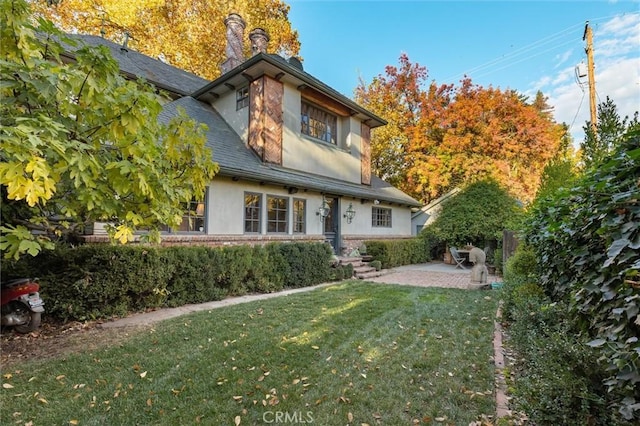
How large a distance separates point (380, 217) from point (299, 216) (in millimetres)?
5771

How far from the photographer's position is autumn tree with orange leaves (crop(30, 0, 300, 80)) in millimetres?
16656

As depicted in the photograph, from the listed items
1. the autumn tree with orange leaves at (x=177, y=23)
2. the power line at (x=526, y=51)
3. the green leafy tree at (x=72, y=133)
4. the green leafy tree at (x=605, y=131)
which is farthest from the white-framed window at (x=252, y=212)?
the autumn tree with orange leaves at (x=177, y=23)

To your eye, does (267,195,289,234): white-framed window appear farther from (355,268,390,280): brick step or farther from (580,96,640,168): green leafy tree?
(580,96,640,168): green leafy tree

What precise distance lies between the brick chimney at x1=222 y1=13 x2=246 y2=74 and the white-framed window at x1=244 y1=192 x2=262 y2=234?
27.3ft

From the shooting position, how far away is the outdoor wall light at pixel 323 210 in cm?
1222

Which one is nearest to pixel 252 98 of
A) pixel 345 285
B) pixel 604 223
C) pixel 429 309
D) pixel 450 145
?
pixel 345 285

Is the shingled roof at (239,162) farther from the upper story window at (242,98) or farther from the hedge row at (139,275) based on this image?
the hedge row at (139,275)

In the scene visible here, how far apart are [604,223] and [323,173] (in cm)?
1151

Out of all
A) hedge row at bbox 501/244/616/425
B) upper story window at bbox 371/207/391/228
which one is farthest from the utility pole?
hedge row at bbox 501/244/616/425

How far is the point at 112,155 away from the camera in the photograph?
12.0 feet

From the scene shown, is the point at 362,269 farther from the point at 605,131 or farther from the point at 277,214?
the point at 605,131

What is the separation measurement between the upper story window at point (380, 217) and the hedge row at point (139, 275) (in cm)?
766

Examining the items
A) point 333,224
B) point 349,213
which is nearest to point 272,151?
point 333,224

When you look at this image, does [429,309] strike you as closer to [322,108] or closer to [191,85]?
[322,108]
